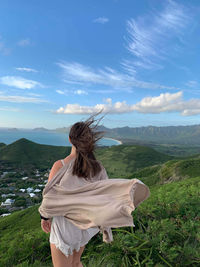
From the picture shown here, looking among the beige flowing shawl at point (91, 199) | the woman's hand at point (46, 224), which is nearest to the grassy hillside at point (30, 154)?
the woman's hand at point (46, 224)

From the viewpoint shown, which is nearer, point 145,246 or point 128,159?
point 145,246

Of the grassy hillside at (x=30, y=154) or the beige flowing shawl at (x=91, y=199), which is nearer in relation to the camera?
the beige flowing shawl at (x=91, y=199)

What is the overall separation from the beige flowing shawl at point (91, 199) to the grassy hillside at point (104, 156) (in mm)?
99037

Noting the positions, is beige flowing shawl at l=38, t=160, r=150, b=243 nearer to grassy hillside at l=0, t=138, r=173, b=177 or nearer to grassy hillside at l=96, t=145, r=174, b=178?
grassy hillside at l=96, t=145, r=174, b=178

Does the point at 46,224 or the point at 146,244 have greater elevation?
the point at 46,224

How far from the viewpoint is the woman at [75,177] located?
101 inches

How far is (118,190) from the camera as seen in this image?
2477 mm

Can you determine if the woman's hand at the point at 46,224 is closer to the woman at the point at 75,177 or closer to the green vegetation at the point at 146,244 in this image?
the woman at the point at 75,177

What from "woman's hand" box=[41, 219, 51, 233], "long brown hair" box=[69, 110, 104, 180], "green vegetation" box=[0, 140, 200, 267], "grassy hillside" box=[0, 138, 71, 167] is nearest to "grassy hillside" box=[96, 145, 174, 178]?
"grassy hillside" box=[0, 138, 71, 167]

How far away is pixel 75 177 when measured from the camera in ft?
9.00

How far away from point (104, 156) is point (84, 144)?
131 meters

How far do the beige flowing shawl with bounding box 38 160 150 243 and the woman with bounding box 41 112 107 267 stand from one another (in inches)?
3.4

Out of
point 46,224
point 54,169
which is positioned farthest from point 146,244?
point 54,169

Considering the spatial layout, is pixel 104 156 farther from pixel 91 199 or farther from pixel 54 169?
pixel 91 199
